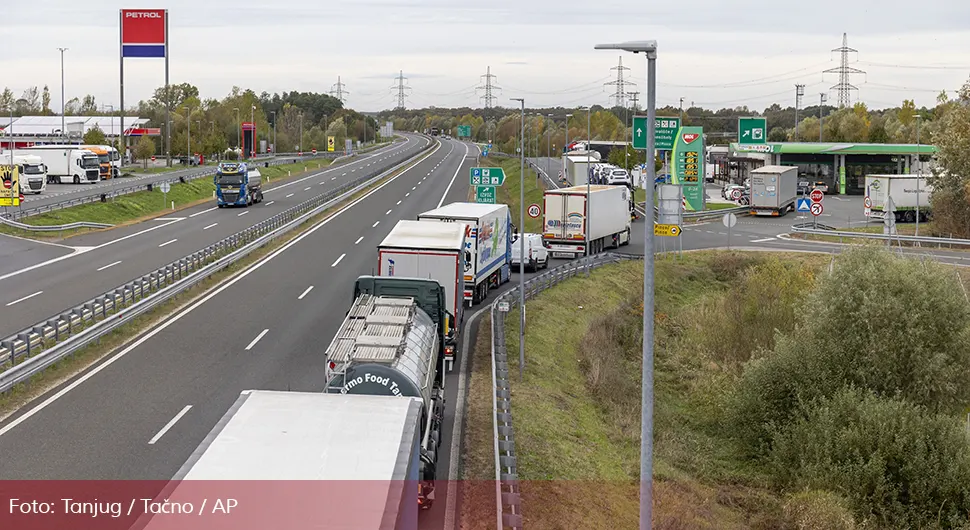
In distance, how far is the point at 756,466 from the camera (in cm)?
2855

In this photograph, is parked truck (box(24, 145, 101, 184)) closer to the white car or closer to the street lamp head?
the white car

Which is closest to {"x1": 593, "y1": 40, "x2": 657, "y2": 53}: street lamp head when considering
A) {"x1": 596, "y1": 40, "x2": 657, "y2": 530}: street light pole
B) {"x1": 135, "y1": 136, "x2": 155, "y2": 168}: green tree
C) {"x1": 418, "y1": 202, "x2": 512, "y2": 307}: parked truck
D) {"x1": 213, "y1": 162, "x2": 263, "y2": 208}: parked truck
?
{"x1": 596, "y1": 40, "x2": 657, "y2": 530}: street light pole

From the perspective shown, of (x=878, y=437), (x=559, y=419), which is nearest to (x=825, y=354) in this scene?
(x=878, y=437)

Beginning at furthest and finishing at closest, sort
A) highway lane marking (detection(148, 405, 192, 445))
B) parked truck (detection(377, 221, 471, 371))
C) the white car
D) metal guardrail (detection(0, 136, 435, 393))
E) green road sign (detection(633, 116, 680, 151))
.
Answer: the white car, green road sign (detection(633, 116, 680, 151)), parked truck (detection(377, 221, 471, 371)), metal guardrail (detection(0, 136, 435, 393)), highway lane marking (detection(148, 405, 192, 445))

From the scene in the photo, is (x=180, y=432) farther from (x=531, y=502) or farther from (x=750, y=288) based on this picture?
(x=750, y=288)

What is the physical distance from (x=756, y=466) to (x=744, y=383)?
3237mm

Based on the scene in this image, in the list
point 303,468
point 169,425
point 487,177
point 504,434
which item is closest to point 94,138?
point 487,177

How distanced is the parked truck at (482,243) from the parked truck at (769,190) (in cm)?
3419

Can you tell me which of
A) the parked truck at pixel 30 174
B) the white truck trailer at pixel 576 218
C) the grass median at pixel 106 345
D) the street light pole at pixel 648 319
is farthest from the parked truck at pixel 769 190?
the street light pole at pixel 648 319

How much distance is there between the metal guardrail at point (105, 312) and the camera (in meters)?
23.9

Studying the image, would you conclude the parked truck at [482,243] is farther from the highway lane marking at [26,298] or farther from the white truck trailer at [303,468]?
the white truck trailer at [303,468]

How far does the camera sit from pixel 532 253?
47562mm

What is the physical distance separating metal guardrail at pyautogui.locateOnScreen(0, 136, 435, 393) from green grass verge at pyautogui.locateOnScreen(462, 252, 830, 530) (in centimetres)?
1023

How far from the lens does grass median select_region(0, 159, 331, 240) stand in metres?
54.5
